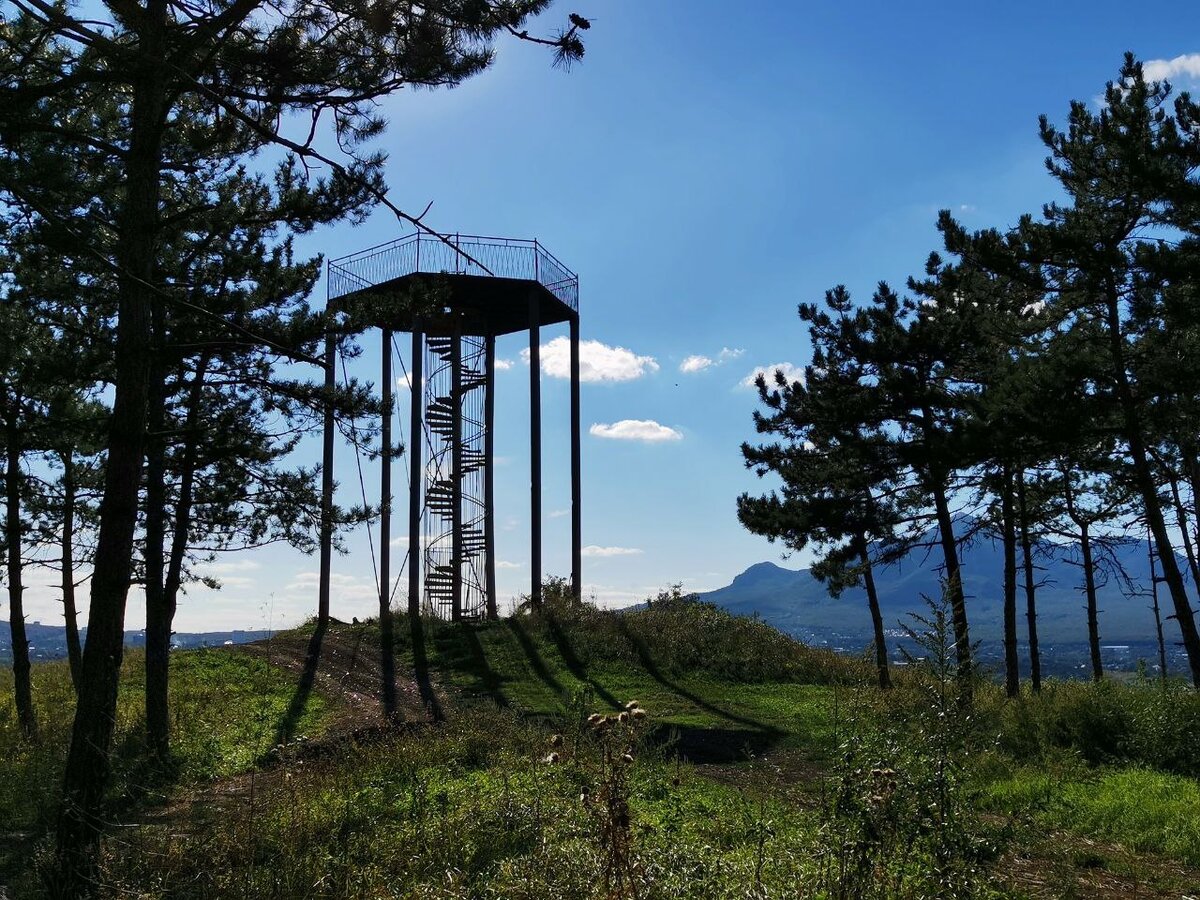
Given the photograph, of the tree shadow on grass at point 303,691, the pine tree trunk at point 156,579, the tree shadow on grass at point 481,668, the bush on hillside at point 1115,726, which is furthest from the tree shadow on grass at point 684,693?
the pine tree trunk at point 156,579

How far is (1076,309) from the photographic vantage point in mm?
14766

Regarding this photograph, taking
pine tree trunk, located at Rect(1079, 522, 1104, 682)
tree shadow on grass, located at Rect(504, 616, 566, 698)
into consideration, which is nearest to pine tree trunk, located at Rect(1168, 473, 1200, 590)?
pine tree trunk, located at Rect(1079, 522, 1104, 682)

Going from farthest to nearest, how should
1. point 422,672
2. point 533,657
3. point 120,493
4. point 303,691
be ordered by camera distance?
point 533,657, point 422,672, point 303,691, point 120,493

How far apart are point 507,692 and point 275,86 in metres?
13.3

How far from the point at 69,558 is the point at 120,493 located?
9.33m

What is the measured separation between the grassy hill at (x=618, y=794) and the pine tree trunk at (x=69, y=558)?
118cm

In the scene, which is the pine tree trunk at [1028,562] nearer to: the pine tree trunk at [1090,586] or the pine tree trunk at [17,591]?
the pine tree trunk at [1090,586]

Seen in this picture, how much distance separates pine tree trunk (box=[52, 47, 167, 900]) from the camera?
6.22m

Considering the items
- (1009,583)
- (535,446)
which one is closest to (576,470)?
(535,446)

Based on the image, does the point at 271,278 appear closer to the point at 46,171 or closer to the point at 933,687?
the point at 46,171

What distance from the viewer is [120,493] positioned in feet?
21.7

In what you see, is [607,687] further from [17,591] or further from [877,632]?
[17,591]

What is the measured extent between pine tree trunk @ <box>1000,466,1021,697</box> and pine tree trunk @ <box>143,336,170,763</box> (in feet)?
48.7

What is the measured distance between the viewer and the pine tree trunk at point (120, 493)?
6223mm
